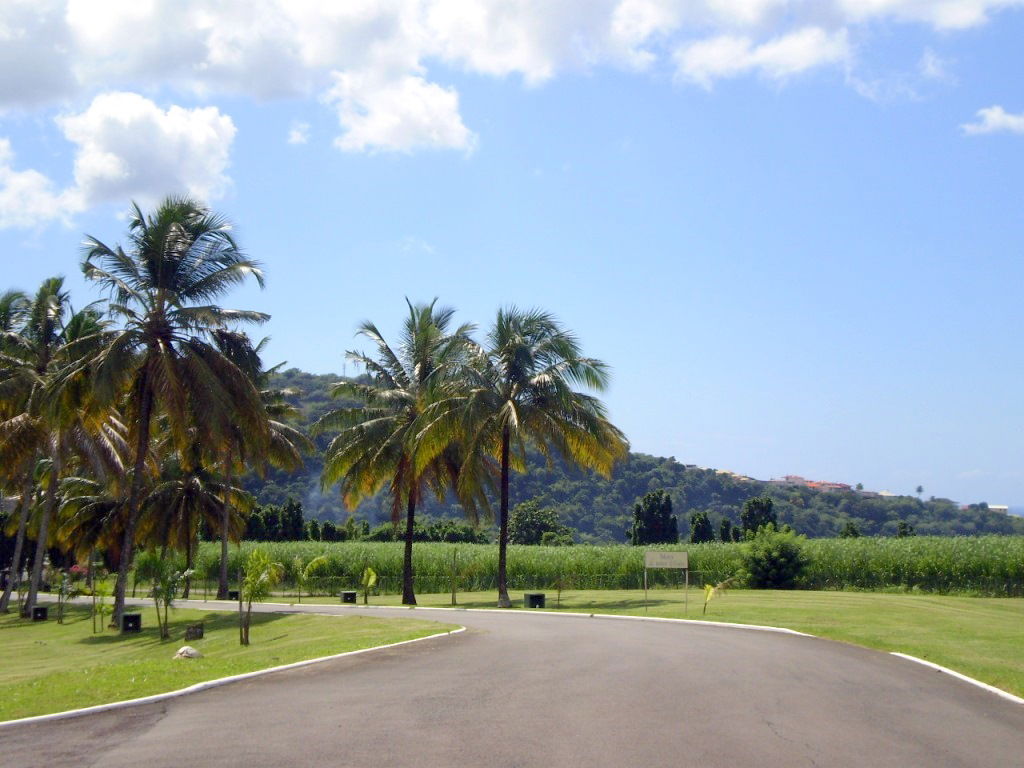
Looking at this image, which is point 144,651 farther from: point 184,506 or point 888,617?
point 184,506

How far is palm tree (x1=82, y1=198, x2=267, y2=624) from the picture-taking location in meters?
28.8

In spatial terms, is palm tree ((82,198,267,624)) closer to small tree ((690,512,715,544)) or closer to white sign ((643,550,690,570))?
white sign ((643,550,690,570))

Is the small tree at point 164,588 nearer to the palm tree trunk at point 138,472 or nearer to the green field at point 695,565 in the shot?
the palm tree trunk at point 138,472

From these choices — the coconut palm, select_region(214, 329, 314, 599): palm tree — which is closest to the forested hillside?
the coconut palm

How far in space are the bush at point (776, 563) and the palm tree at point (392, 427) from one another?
12712 mm

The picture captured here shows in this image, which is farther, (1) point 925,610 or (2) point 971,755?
(1) point 925,610

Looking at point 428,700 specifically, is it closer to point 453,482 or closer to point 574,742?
point 574,742

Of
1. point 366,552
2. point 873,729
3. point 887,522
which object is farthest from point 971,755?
point 887,522

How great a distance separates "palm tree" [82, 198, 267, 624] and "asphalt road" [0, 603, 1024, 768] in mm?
16068

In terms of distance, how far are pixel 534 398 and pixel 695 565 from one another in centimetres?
1702

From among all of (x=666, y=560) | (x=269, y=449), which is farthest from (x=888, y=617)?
(x=269, y=449)

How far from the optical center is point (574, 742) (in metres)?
9.08

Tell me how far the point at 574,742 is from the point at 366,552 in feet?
150

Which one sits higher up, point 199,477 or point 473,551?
point 199,477
